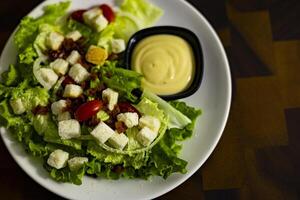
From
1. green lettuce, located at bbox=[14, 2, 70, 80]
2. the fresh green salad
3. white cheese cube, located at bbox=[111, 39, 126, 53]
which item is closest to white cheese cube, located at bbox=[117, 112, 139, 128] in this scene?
the fresh green salad

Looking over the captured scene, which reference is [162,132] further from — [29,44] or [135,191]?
[29,44]

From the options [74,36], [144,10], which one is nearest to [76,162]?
[74,36]

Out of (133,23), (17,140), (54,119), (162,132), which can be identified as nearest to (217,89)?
(162,132)

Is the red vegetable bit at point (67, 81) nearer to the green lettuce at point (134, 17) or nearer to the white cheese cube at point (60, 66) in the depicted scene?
the white cheese cube at point (60, 66)

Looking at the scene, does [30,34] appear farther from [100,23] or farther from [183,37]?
[183,37]

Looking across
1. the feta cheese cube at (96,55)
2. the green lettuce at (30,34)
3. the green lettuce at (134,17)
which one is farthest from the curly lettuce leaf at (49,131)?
the green lettuce at (134,17)

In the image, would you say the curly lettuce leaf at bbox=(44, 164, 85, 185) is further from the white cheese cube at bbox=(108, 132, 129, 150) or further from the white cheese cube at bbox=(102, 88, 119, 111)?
the white cheese cube at bbox=(102, 88, 119, 111)
